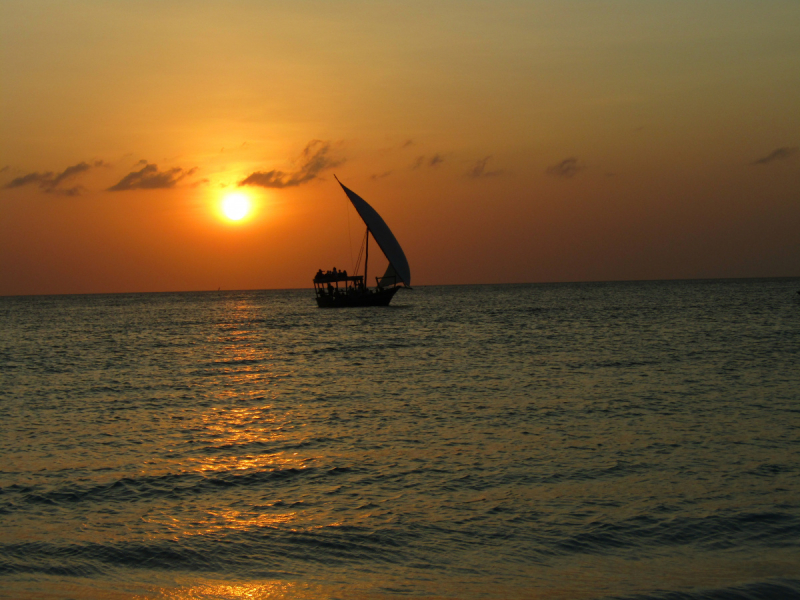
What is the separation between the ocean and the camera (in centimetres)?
1033

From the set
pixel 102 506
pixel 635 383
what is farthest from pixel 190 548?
pixel 635 383

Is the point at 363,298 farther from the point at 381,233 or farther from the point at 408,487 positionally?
the point at 408,487

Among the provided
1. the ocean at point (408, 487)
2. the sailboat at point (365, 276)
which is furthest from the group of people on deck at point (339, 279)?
the ocean at point (408, 487)

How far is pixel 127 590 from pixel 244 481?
5.53m

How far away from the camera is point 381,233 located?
92500 millimetres

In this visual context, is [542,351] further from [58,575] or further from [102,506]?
[58,575]

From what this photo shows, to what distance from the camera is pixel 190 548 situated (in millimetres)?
11555

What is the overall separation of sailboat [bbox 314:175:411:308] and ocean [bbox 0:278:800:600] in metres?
60.2

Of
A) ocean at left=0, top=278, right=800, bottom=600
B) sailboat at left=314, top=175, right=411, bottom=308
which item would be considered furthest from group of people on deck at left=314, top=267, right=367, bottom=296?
ocean at left=0, top=278, right=800, bottom=600

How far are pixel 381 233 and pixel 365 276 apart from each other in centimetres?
803

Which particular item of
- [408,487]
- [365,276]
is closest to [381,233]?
[365,276]

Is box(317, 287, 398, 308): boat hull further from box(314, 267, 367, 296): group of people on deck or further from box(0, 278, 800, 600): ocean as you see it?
box(0, 278, 800, 600): ocean

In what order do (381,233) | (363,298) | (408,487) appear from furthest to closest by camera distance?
1. (363,298)
2. (381,233)
3. (408,487)

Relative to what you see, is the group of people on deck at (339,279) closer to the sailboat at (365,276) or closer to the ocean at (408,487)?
the sailboat at (365,276)
